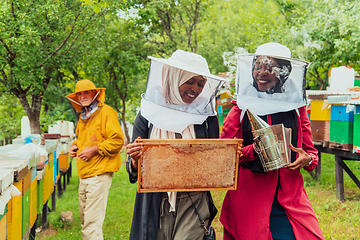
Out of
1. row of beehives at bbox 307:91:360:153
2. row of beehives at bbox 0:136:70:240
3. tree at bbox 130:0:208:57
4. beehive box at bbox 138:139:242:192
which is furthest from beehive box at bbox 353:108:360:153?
tree at bbox 130:0:208:57

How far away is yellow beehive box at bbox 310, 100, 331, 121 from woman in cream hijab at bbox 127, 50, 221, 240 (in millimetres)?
4053

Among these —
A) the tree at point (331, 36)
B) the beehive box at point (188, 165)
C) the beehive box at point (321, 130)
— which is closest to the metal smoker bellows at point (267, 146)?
the beehive box at point (188, 165)

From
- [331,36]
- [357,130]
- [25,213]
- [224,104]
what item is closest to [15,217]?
[25,213]

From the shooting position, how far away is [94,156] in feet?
12.7

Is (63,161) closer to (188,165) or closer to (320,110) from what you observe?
(188,165)

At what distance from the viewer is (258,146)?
7.22ft

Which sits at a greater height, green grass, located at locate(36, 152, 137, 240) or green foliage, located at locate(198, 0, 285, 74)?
green foliage, located at locate(198, 0, 285, 74)

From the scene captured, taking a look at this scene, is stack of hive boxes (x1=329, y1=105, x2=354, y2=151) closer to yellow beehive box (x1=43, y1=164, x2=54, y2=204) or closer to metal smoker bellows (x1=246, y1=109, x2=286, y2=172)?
metal smoker bellows (x1=246, y1=109, x2=286, y2=172)

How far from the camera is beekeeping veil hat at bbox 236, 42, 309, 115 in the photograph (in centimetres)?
232

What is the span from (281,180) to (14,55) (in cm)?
580

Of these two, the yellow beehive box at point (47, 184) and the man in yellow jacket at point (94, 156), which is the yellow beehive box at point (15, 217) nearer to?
the man in yellow jacket at point (94, 156)

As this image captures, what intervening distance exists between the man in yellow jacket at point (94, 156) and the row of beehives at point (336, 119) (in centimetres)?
358

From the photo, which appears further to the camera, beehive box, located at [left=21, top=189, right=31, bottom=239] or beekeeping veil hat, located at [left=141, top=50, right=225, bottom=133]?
beehive box, located at [left=21, top=189, right=31, bottom=239]

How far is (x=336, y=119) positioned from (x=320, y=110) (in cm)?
37
